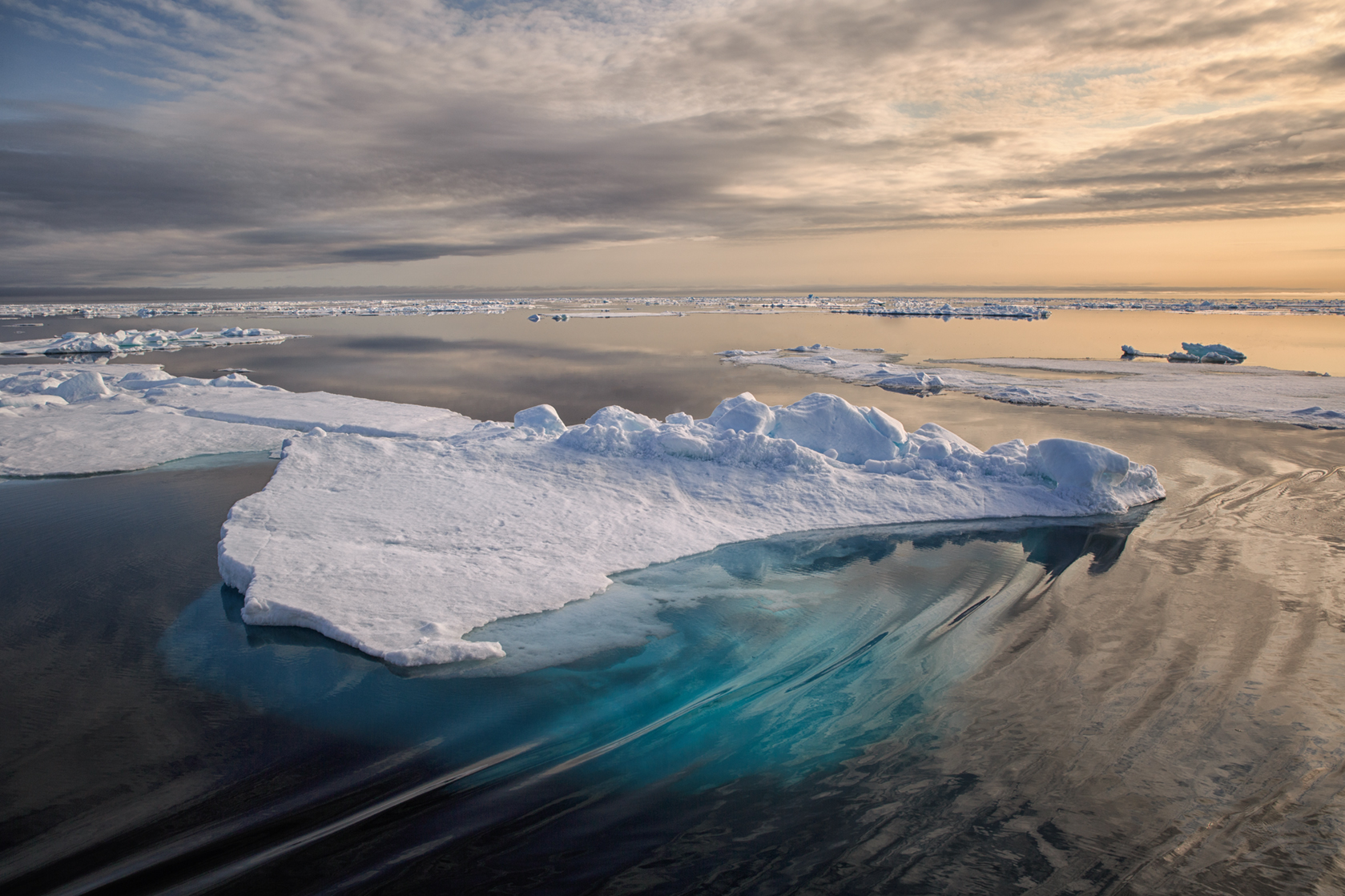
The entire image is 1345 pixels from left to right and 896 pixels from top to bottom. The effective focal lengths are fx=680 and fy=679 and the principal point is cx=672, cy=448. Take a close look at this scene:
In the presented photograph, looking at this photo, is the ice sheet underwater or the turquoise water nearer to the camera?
the turquoise water

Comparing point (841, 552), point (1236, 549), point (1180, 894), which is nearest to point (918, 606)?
point (841, 552)

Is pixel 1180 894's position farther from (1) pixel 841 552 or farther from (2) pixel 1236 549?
(2) pixel 1236 549

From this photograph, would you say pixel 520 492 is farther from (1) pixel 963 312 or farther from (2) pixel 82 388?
(1) pixel 963 312

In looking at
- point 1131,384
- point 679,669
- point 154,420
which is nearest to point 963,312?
point 1131,384

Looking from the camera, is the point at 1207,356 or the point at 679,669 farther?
the point at 1207,356

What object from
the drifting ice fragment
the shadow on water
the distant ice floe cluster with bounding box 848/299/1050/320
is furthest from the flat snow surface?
the distant ice floe cluster with bounding box 848/299/1050/320

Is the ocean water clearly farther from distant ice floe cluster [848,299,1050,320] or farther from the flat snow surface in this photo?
distant ice floe cluster [848,299,1050,320]
